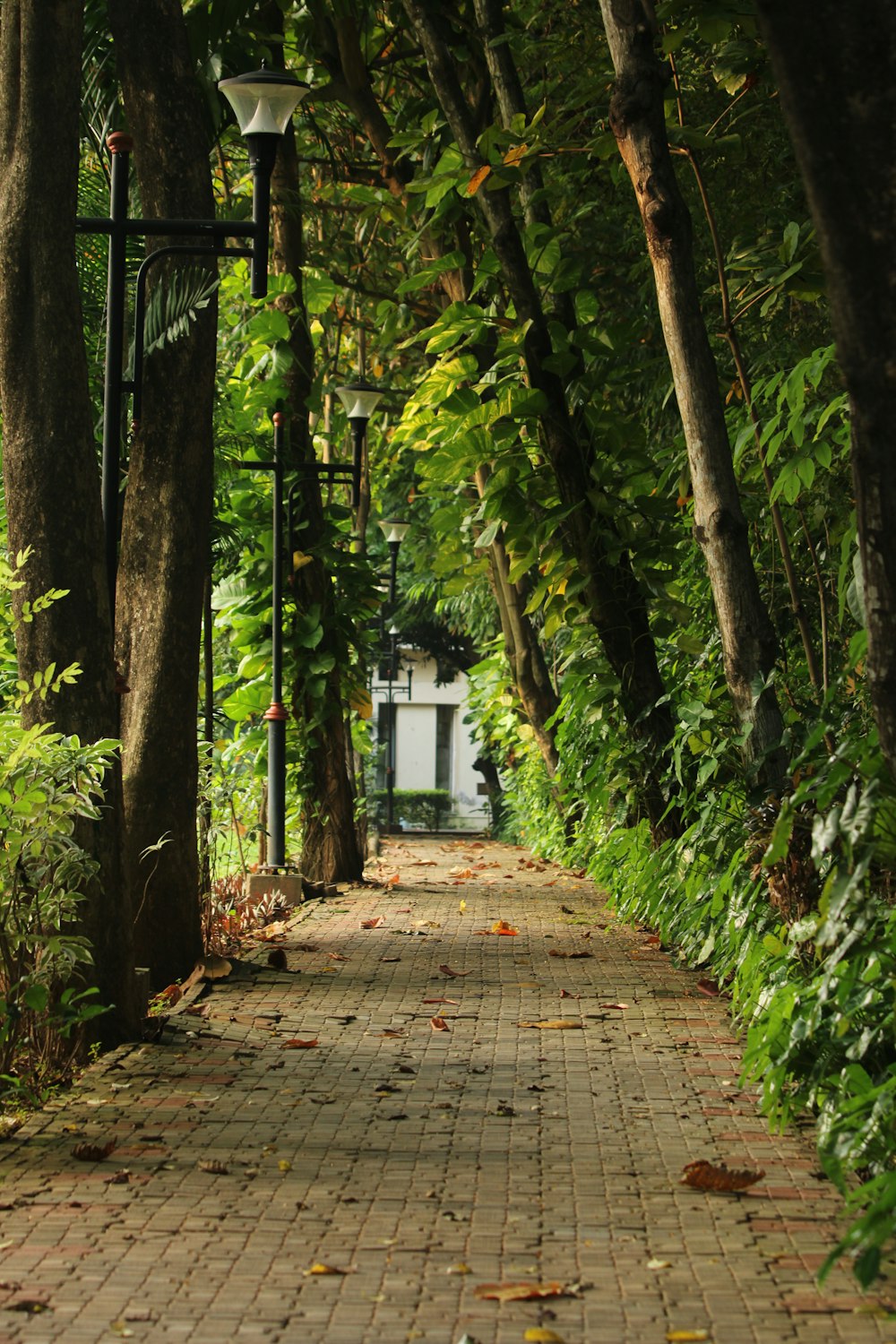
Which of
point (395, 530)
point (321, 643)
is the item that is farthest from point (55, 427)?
point (395, 530)

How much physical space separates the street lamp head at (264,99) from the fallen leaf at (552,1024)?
522cm

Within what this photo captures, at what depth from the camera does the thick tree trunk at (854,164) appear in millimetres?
3209

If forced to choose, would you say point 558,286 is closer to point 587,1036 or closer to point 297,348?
point 297,348

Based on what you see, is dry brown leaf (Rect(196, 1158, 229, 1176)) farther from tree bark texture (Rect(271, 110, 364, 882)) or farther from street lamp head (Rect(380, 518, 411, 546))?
street lamp head (Rect(380, 518, 411, 546))

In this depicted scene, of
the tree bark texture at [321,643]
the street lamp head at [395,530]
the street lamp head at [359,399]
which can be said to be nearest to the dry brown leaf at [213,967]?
the tree bark texture at [321,643]

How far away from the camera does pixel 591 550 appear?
34.4ft

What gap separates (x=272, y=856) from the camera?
13.8 meters

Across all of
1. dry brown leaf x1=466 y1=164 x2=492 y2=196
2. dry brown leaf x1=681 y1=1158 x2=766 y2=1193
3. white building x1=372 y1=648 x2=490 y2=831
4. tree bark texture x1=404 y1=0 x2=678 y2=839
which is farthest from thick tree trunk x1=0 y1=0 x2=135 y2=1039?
white building x1=372 y1=648 x2=490 y2=831

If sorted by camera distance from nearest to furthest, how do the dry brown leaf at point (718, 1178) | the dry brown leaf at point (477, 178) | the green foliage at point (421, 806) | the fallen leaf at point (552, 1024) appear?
the dry brown leaf at point (718, 1178) < the fallen leaf at point (552, 1024) < the dry brown leaf at point (477, 178) < the green foliage at point (421, 806)

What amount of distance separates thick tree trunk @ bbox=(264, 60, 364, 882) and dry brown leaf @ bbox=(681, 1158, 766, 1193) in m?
10.5

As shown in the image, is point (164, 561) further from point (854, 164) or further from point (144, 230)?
point (854, 164)

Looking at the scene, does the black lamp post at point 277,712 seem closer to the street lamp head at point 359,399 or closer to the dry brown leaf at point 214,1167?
the street lamp head at point 359,399

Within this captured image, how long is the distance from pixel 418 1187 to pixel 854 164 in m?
3.03

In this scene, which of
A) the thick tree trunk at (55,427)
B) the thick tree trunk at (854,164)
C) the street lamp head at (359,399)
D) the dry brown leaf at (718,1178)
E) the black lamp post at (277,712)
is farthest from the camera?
the street lamp head at (359,399)
